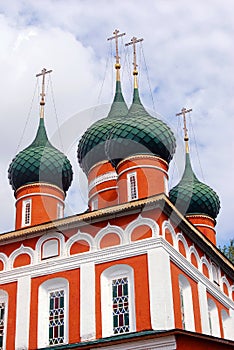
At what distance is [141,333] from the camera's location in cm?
1052

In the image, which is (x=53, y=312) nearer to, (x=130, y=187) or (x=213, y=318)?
(x=130, y=187)

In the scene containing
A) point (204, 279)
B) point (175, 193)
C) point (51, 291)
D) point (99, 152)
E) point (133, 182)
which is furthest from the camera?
point (175, 193)

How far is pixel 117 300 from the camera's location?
38.0 ft

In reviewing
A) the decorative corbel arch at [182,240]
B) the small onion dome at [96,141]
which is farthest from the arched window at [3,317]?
the small onion dome at [96,141]

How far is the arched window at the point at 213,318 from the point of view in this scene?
13.5 meters

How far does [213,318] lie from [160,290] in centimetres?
317

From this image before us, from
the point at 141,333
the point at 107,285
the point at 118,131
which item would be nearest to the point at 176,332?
Result: the point at 141,333

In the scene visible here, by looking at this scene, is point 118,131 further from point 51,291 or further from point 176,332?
point 176,332

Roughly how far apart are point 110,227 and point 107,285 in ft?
3.67

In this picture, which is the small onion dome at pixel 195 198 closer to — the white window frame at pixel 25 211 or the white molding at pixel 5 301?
the white window frame at pixel 25 211

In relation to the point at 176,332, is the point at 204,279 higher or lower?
higher

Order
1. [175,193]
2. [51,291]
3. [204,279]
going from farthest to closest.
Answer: [175,193]
[204,279]
[51,291]

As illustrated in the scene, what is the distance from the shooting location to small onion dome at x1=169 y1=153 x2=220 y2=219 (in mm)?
17828

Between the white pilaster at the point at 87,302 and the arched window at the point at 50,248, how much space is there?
0.76 metres
